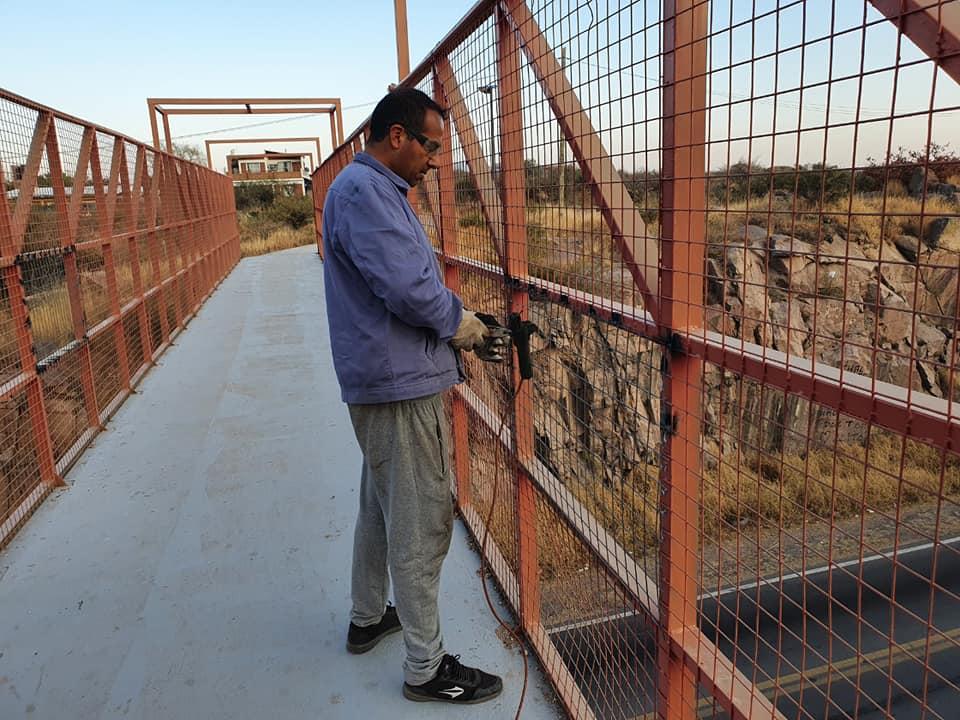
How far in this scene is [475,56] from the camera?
2.68m

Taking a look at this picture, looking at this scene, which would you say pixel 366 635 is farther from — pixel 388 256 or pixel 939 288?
pixel 939 288

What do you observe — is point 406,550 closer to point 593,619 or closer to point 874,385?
point 593,619

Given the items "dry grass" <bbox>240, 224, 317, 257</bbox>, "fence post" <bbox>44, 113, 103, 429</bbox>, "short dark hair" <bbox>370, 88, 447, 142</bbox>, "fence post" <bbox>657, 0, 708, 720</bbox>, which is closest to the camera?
"fence post" <bbox>657, 0, 708, 720</bbox>

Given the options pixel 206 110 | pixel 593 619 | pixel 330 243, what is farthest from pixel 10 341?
pixel 206 110

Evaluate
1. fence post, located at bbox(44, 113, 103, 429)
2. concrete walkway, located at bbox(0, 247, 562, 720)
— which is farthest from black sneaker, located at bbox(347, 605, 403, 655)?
fence post, located at bbox(44, 113, 103, 429)

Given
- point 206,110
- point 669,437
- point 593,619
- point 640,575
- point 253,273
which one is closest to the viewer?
point 669,437

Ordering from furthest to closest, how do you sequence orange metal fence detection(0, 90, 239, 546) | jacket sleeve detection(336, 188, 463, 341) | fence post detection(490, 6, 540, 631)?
1. orange metal fence detection(0, 90, 239, 546)
2. fence post detection(490, 6, 540, 631)
3. jacket sleeve detection(336, 188, 463, 341)

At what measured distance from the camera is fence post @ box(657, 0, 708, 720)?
1.45 meters

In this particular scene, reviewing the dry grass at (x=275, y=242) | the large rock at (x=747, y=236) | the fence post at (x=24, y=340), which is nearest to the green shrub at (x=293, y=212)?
the dry grass at (x=275, y=242)

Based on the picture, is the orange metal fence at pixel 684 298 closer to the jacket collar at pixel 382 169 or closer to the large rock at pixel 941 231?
A: the jacket collar at pixel 382 169

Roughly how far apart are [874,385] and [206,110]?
2443cm

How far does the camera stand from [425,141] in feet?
7.48

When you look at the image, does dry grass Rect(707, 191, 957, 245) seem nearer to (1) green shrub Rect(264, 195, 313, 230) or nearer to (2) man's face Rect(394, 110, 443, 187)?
(2) man's face Rect(394, 110, 443, 187)

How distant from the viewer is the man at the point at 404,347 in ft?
6.86
